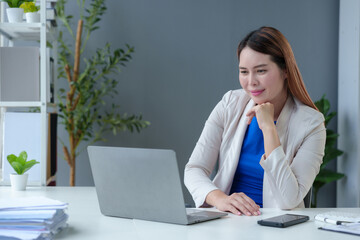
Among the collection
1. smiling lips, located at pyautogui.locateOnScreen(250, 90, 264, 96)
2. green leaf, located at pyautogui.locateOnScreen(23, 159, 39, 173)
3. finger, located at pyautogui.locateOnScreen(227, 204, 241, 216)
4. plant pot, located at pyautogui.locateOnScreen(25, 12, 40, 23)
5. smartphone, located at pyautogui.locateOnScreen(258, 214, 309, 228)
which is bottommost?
finger, located at pyautogui.locateOnScreen(227, 204, 241, 216)

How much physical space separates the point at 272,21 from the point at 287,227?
125 inches

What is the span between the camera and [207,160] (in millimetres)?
2090

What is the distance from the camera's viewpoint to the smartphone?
1.38 m

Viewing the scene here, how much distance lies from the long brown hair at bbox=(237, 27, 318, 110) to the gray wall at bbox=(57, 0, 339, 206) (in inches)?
85.5

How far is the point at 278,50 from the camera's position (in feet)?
6.55

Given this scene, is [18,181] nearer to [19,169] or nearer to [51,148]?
[19,169]

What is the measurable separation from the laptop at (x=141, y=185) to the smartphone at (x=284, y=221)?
16 cm

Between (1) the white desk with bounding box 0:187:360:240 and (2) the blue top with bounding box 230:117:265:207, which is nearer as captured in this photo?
(1) the white desk with bounding box 0:187:360:240

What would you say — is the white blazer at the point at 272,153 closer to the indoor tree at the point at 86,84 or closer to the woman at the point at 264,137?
the woman at the point at 264,137

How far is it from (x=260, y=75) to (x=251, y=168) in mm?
390

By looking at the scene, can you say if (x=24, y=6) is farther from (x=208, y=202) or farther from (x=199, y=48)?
(x=199, y=48)

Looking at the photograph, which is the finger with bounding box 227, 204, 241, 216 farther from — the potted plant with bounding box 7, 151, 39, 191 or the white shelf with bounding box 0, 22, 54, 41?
the white shelf with bounding box 0, 22, 54, 41

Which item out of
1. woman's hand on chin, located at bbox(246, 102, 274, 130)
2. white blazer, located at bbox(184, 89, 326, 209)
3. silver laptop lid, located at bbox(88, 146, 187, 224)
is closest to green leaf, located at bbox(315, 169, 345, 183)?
white blazer, located at bbox(184, 89, 326, 209)

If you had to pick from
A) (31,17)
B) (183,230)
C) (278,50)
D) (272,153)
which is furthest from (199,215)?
(31,17)
